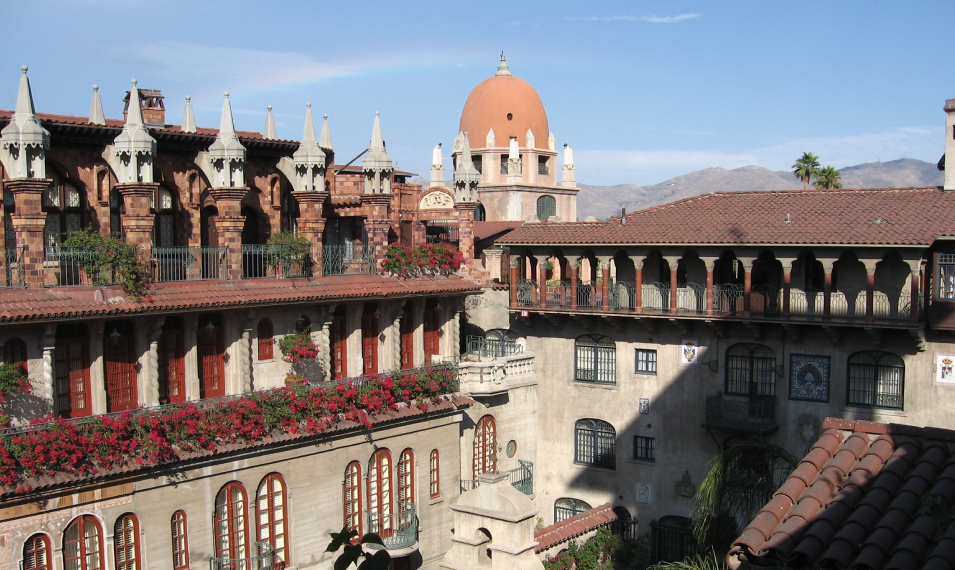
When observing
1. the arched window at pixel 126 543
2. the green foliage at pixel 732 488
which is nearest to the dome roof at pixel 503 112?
the arched window at pixel 126 543

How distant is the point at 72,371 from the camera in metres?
26.3

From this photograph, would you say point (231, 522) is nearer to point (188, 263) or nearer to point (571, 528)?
point (188, 263)

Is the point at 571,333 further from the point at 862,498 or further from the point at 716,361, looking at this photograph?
the point at 862,498

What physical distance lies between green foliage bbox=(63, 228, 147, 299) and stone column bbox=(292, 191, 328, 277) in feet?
25.4

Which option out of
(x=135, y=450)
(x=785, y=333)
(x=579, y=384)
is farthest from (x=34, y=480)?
(x=785, y=333)

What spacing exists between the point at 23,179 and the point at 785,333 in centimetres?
2591

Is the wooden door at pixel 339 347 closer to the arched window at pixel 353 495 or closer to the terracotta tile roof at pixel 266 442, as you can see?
the terracotta tile roof at pixel 266 442

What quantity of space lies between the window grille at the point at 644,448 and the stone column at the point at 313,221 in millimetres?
14707

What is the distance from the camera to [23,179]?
82.2 feet

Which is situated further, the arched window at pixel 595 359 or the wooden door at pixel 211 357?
the arched window at pixel 595 359

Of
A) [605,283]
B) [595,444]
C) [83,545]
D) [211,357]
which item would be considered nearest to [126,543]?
[83,545]

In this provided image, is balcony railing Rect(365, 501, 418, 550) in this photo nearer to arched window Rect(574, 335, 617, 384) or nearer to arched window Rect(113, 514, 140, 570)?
arched window Rect(113, 514, 140, 570)

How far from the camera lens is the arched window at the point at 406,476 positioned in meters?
33.0

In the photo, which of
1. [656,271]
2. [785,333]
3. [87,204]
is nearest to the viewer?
[87,204]
